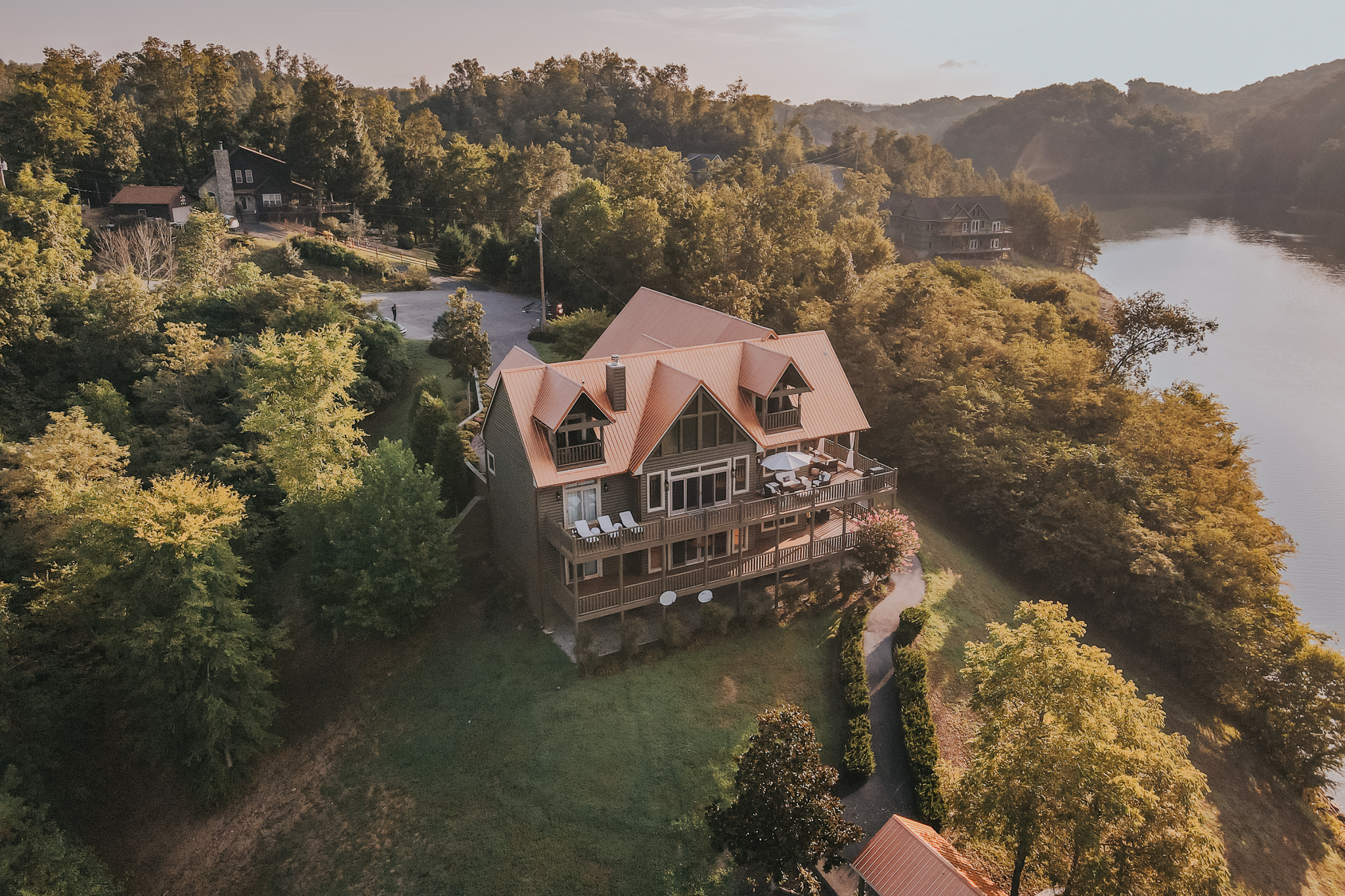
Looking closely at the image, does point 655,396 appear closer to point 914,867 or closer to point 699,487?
point 699,487

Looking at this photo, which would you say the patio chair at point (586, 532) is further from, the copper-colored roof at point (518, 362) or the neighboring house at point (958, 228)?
the neighboring house at point (958, 228)

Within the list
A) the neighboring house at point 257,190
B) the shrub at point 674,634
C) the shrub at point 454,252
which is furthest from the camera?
the neighboring house at point 257,190

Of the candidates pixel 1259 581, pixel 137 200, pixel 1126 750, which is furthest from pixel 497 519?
pixel 137 200

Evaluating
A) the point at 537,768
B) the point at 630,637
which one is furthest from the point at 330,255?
the point at 537,768

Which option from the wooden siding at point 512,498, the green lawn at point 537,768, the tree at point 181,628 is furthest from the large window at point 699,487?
the tree at point 181,628

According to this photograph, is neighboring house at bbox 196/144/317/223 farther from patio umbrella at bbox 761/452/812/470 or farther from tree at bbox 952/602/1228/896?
tree at bbox 952/602/1228/896

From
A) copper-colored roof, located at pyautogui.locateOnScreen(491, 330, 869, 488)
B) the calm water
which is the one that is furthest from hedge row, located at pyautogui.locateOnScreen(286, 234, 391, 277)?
the calm water
